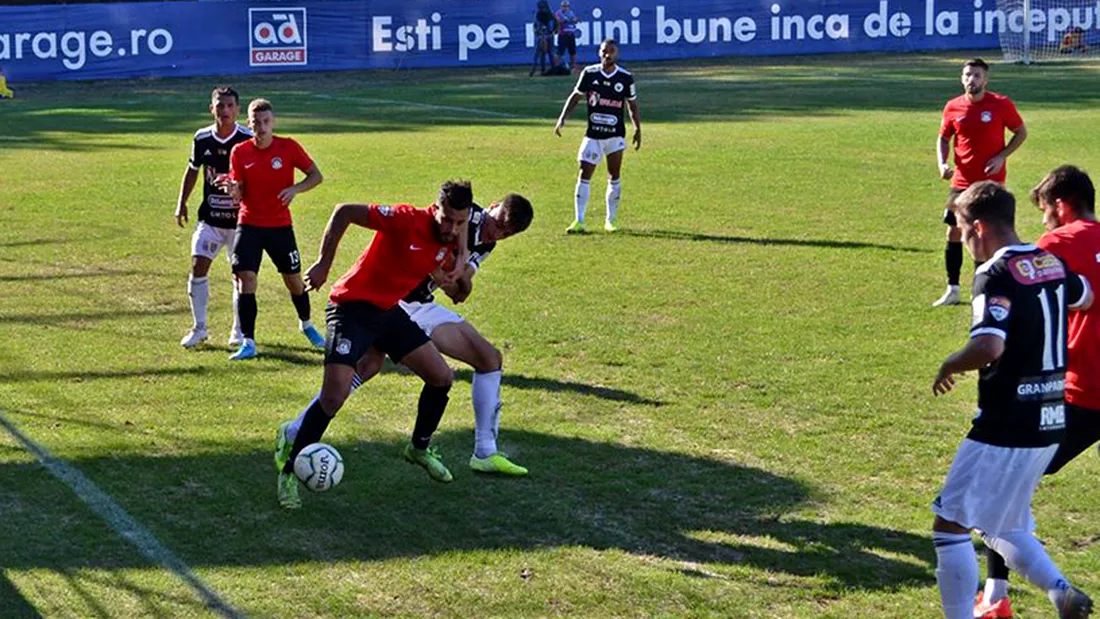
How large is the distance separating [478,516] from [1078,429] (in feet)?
11.4

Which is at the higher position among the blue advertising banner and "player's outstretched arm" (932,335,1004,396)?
the blue advertising banner

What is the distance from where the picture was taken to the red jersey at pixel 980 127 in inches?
607

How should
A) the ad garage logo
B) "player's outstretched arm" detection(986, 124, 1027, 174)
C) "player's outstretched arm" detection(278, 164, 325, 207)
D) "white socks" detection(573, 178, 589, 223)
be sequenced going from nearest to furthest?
"player's outstretched arm" detection(278, 164, 325, 207), "player's outstretched arm" detection(986, 124, 1027, 174), "white socks" detection(573, 178, 589, 223), the ad garage logo

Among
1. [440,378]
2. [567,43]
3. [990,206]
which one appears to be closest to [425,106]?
[567,43]

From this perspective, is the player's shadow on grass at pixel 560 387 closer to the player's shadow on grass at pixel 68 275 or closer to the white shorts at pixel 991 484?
the white shorts at pixel 991 484

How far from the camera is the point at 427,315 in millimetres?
10453

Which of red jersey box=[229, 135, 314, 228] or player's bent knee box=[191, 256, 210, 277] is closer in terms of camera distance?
red jersey box=[229, 135, 314, 228]

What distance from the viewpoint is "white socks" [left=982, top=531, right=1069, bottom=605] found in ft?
22.9

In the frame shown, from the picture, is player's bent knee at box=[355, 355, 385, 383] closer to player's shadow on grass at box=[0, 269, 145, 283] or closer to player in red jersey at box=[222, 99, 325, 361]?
player in red jersey at box=[222, 99, 325, 361]

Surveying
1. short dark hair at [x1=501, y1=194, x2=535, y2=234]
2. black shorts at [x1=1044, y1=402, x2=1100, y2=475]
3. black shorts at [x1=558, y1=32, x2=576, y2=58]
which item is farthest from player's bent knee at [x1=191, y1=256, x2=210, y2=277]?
black shorts at [x1=558, y1=32, x2=576, y2=58]

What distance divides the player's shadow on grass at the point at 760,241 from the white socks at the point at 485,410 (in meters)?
9.43

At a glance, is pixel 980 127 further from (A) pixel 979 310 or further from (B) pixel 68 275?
(B) pixel 68 275

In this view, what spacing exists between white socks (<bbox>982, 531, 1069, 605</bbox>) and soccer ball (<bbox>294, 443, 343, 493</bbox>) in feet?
13.0

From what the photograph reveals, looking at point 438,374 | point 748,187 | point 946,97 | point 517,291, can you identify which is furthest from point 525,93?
point 438,374
